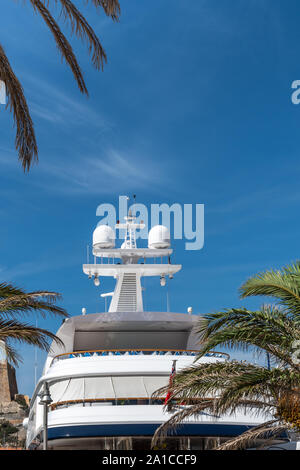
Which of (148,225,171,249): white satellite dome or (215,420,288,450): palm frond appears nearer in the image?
(215,420,288,450): palm frond

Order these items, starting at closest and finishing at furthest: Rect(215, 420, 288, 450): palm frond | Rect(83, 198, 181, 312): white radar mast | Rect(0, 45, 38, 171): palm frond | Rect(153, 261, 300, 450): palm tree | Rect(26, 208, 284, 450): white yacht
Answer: Rect(0, 45, 38, 171): palm frond → Rect(153, 261, 300, 450): palm tree → Rect(215, 420, 288, 450): palm frond → Rect(26, 208, 284, 450): white yacht → Rect(83, 198, 181, 312): white radar mast

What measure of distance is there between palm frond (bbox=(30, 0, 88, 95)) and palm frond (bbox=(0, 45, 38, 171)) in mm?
969

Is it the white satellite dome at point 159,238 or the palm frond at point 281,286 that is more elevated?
the white satellite dome at point 159,238

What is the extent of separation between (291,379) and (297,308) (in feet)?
4.78

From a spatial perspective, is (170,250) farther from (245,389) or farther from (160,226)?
(245,389)

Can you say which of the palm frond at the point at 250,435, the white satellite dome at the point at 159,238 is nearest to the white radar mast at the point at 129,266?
the white satellite dome at the point at 159,238

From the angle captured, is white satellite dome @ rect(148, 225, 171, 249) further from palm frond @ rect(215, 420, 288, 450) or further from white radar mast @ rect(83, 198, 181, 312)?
palm frond @ rect(215, 420, 288, 450)

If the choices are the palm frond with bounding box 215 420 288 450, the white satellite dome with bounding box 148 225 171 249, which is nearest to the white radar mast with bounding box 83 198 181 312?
the white satellite dome with bounding box 148 225 171 249

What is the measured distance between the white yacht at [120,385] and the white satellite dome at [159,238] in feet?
21.2

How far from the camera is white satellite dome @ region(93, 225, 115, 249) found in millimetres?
29031

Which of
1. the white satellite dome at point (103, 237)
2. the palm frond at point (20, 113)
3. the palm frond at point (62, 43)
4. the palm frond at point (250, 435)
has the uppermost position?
the white satellite dome at point (103, 237)

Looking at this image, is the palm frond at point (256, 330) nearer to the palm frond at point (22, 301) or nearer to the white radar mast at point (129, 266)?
the palm frond at point (22, 301)

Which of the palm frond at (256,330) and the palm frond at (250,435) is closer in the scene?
the palm frond at (256,330)

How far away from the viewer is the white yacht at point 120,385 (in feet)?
56.1
